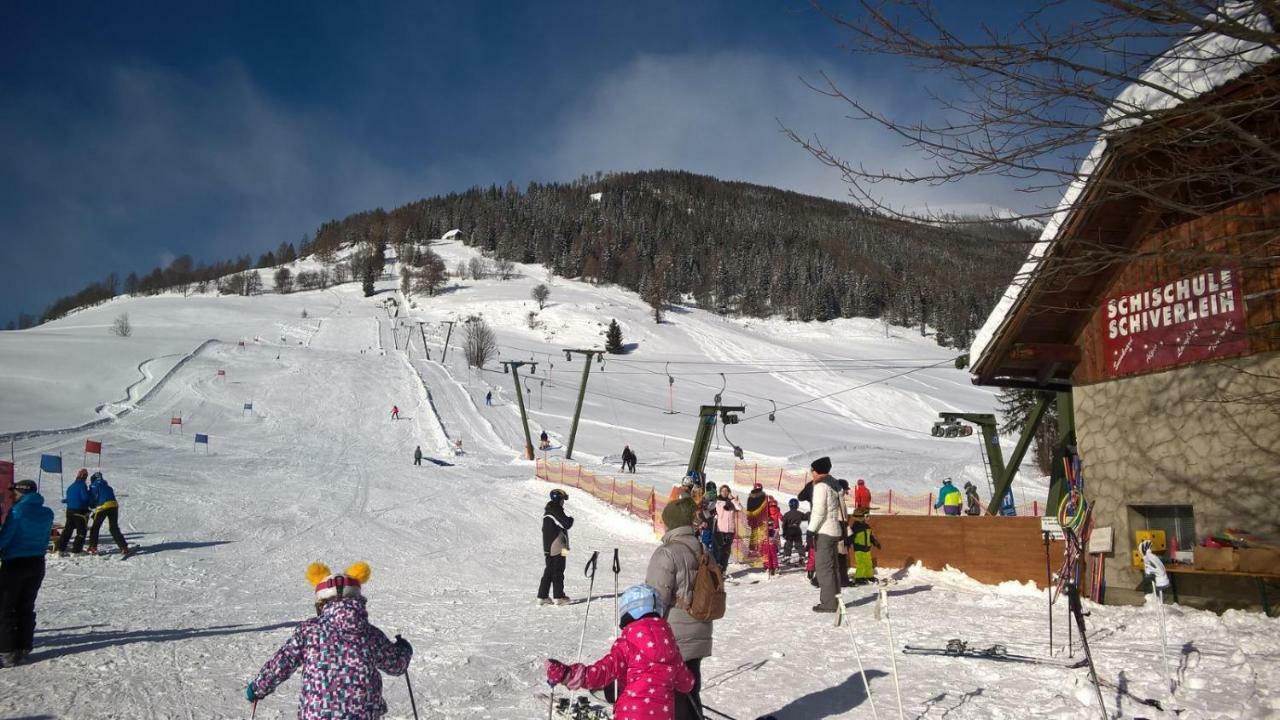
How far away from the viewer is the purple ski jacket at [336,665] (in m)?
3.99

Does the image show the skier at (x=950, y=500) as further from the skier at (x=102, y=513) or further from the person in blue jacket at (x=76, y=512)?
A: the person in blue jacket at (x=76, y=512)

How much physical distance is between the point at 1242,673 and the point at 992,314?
16.9 ft

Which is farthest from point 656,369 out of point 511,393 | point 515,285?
point 515,285

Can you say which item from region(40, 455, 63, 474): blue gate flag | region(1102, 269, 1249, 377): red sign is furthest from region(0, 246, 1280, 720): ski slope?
region(1102, 269, 1249, 377): red sign

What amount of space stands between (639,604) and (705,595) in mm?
902

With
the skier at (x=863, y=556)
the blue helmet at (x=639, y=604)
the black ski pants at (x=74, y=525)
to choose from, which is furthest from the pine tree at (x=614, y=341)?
the blue helmet at (x=639, y=604)

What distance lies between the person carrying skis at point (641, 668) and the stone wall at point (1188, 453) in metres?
5.53

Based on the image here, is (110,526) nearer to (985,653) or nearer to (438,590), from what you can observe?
(438,590)

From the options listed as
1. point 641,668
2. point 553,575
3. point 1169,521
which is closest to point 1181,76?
point 641,668

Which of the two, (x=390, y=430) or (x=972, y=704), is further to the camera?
(x=390, y=430)

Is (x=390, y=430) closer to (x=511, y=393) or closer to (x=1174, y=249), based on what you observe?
(x=511, y=393)

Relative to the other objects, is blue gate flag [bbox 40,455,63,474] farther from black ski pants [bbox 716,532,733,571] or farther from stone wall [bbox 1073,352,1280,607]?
stone wall [bbox 1073,352,1280,607]

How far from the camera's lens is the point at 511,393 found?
5831cm

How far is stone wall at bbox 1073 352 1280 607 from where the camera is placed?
7.44 m
